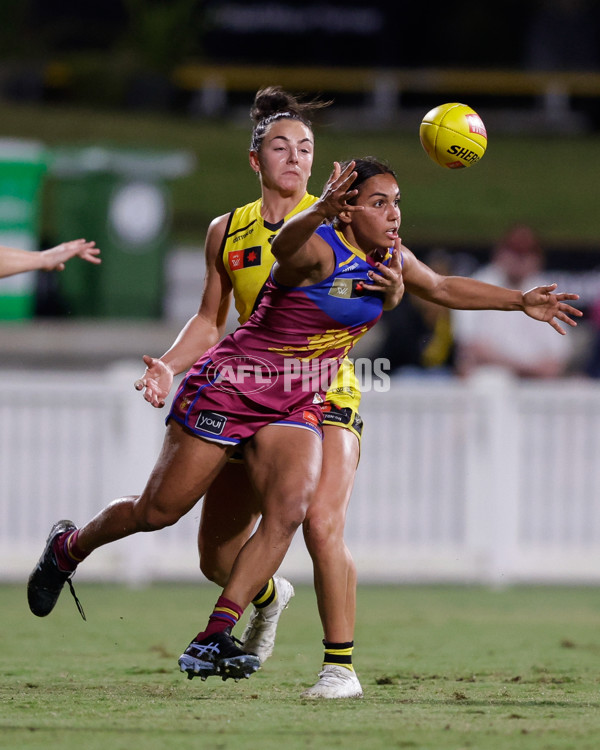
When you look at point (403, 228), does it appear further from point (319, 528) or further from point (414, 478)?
point (319, 528)

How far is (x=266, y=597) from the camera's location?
6410mm

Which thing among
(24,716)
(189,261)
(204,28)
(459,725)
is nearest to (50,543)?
(24,716)

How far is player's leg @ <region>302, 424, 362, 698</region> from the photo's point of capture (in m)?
5.57

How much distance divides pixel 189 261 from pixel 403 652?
10528mm

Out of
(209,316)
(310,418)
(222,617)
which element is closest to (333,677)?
(222,617)

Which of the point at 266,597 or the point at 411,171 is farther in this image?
the point at 411,171

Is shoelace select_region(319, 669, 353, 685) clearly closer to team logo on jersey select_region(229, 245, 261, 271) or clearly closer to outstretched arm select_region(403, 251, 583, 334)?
outstretched arm select_region(403, 251, 583, 334)

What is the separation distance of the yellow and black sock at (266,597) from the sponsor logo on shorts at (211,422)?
1105mm

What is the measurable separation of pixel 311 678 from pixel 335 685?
2.43ft

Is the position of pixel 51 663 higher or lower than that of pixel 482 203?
lower

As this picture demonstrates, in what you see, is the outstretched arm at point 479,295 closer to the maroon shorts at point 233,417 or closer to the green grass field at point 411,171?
the maroon shorts at point 233,417

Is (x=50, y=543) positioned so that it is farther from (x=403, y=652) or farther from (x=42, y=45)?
(x=42, y=45)

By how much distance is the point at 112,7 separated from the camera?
25.3 metres

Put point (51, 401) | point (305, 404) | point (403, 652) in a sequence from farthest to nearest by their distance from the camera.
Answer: point (51, 401), point (403, 652), point (305, 404)
